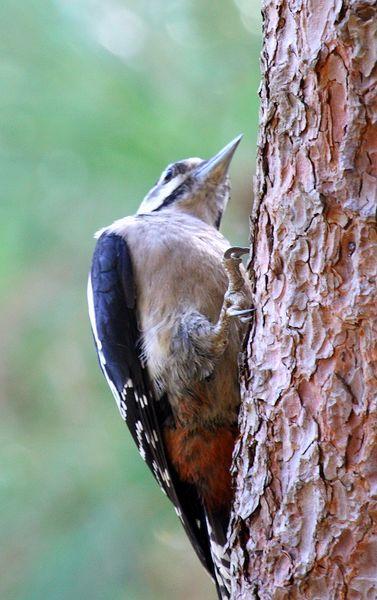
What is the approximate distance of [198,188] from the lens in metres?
4.27

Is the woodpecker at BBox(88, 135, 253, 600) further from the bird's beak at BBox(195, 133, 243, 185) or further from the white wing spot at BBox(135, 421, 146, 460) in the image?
the bird's beak at BBox(195, 133, 243, 185)

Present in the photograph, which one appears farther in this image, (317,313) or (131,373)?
(131,373)

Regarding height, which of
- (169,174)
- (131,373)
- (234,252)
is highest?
(169,174)

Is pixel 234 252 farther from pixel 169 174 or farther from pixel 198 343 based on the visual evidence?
pixel 169 174

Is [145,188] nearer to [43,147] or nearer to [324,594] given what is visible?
[43,147]

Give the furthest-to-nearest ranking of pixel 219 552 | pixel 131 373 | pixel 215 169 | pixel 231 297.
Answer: pixel 215 169 → pixel 131 373 → pixel 219 552 → pixel 231 297

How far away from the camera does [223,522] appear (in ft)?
11.2

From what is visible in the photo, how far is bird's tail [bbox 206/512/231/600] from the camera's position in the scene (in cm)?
323

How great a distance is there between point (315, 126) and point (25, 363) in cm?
321

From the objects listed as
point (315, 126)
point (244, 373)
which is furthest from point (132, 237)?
point (315, 126)

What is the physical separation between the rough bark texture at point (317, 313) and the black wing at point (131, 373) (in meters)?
0.92

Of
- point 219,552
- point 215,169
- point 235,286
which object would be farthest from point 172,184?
point 219,552

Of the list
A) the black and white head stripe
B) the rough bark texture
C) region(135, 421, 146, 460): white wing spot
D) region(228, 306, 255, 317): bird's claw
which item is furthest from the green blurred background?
the rough bark texture

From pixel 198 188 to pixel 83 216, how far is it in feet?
3.64
